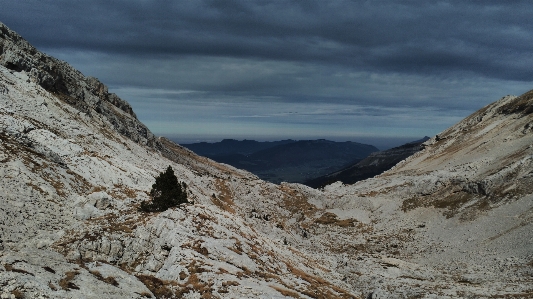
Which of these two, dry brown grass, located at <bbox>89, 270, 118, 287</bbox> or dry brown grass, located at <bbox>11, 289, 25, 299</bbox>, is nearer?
dry brown grass, located at <bbox>11, 289, 25, 299</bbox>

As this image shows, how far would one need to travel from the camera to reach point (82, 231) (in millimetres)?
28688

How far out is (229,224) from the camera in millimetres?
38625

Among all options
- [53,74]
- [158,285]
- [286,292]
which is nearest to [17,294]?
[158,285]

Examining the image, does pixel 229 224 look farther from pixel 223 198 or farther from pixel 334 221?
pixel 334 221

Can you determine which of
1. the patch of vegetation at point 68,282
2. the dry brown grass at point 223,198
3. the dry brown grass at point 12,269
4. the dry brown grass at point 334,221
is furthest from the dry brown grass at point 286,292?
the dry brown grass at point 334,221

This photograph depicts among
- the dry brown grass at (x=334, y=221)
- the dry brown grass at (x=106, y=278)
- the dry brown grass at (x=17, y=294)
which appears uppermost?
the dry brown grass at (x=17, y=294)

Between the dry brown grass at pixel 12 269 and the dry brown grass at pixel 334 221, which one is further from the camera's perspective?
the dry brown grass at pixel 334 221

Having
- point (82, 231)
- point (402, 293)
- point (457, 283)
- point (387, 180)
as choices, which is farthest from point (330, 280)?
point (387, 180)

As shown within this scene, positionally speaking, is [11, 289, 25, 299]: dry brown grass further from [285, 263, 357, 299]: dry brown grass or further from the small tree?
[285, 263, 357, 299]: dry brown grass

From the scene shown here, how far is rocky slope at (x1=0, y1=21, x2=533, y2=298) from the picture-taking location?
2525cm

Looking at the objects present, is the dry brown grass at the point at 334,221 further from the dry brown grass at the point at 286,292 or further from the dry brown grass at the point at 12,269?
the dry brown grass at the point at 12,269

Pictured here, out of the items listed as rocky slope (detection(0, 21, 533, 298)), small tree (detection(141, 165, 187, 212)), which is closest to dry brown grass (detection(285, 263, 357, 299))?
rocky slope (detection(0, 21, 533, 298))

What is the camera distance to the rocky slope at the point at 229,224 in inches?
994

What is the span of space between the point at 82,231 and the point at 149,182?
Answer: 79.7 feet
